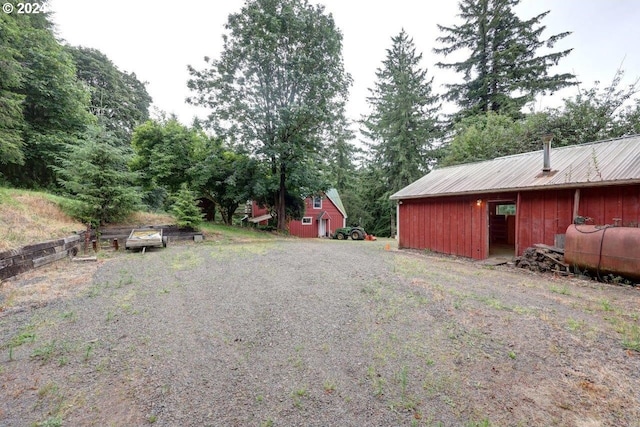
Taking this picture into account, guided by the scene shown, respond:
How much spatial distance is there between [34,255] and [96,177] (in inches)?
170

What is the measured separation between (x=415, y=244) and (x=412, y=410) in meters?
9.51

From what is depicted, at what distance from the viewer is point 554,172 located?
754cm

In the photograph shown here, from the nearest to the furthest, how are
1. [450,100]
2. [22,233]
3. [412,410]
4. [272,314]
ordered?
[412,410] < [272,314] < [22,233] < [450,100]

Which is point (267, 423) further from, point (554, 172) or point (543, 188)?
point (554, 172)

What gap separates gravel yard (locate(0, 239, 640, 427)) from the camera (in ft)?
6.41

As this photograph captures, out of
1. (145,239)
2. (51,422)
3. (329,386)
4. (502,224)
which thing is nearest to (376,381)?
(329,386)

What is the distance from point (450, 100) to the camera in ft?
69.2

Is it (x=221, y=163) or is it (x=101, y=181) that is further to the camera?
(x=221, y=163)

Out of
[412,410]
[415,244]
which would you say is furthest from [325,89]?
[412,410]

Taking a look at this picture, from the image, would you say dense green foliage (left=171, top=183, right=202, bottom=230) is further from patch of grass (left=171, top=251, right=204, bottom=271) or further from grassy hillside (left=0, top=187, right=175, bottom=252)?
grassy hillside (left=0, top=187, right=175, bottom=252)

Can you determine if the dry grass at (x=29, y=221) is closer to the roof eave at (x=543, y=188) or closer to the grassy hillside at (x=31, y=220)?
the grassy hillside at (x=31, y=220)

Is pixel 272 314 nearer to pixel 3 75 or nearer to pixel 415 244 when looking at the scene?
pixel 415 244

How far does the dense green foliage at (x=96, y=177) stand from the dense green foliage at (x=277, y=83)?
6116mm

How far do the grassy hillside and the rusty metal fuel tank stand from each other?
11.8m
